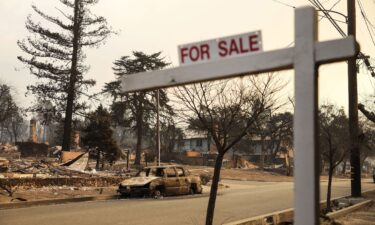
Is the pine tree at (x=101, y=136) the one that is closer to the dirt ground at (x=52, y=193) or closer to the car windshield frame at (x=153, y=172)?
the dirt ground at (x=52, y=193)

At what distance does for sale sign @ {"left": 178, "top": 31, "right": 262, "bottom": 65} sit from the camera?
5.11m

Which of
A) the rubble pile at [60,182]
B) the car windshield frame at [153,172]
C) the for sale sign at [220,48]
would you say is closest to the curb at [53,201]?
the car windshield frame at [153,172]

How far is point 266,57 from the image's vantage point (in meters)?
5.02

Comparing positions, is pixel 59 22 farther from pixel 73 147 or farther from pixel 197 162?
pixel 197 162

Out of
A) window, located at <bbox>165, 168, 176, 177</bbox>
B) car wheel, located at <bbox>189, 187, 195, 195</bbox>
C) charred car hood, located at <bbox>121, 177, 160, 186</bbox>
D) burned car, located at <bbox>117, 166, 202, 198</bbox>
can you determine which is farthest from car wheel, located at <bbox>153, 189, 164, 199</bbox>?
car wheel, located at <bbox>189, 187, 195, 195</bbox>

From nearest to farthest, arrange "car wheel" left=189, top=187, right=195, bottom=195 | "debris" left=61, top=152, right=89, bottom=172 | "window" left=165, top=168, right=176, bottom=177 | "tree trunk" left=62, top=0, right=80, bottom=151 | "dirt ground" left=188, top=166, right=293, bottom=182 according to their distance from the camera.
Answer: "window" left=165, top=168, right=176, bottom=177, "car wheel" left=189, top=187, right=195, bottom=195, "debris" left=61, top=152, right=89, bottom=172, "tree trunk" left=62, top=0, right=80, bottom=151, "dirt ground" left=188, top=166, right=293, bottom=182

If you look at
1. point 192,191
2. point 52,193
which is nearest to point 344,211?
point 192,191

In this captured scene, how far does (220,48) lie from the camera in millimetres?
5285

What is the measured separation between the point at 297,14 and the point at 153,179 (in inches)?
693

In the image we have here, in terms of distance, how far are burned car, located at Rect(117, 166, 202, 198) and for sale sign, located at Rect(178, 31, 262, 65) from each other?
16642 millimetres

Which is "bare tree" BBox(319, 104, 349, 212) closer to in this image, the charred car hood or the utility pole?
the utility pole

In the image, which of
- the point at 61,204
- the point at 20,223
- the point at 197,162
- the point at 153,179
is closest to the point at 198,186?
the point at 153,179

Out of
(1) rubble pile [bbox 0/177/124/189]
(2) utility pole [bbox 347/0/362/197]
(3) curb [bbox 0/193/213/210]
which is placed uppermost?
(2) utility pole [bbox 347/0/362/197]

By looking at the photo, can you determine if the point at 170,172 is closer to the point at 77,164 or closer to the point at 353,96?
the point at 353,96
